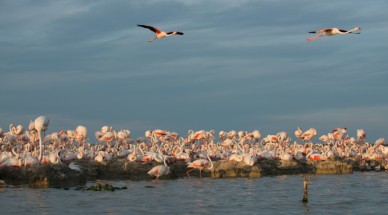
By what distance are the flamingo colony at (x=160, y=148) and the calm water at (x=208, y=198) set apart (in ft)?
9.79

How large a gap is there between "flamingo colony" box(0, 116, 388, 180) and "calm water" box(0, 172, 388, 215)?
9.79ft

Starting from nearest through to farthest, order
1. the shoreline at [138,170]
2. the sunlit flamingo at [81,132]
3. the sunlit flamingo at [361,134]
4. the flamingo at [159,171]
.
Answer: the shoreline at [138,170] → the flamingo at [159,171] → the sunlit flamingo at [81,132] → the sunlit flamingo at [361,134]

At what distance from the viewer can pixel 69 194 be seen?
2528cm

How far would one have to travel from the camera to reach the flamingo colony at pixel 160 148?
105 feet

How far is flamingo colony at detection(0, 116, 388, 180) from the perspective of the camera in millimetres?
32156

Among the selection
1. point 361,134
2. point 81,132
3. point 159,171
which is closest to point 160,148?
point 81,132

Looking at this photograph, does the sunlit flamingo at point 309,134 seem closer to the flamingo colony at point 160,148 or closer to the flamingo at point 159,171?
the flamingo colony at point 160,148

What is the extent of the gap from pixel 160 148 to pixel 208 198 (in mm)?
17236

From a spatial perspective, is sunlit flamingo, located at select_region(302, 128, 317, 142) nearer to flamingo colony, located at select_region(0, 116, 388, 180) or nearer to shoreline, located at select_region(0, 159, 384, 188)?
flamingo colony, located at select_region(0, 116, 388, 180)

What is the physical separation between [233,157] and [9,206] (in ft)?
51.4

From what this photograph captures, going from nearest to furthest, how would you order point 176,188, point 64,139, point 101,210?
point 101,210 < point 176,188 < point 64,139

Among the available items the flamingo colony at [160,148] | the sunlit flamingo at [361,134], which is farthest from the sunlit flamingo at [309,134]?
the sunlit flamingo at [361,134]

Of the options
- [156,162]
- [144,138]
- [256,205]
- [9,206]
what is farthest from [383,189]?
[144,138]

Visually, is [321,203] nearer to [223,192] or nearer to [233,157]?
[223,192]
